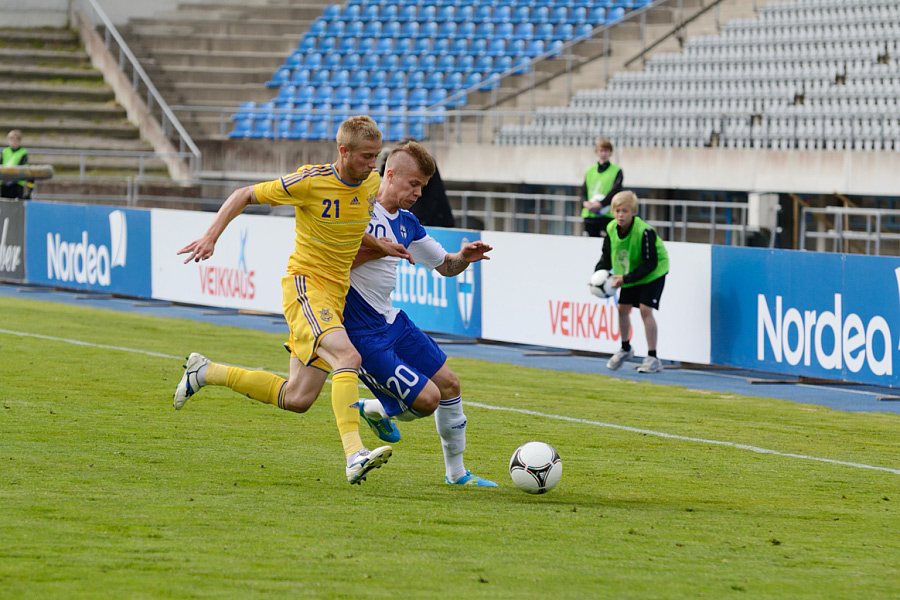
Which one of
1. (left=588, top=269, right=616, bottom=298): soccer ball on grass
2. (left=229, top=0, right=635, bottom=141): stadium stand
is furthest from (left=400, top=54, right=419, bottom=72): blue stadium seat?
(left=588, top=269, right=616, bottom=298): soccer ball on grass

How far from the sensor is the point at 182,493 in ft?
22.7

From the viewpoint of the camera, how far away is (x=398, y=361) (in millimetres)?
7352

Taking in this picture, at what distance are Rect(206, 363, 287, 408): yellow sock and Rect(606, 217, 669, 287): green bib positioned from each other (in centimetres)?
719

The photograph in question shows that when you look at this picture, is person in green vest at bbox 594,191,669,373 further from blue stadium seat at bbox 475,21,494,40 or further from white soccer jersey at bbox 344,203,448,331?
blue stadium seat at bbox 475,21,494,40

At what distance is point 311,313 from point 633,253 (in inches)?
296

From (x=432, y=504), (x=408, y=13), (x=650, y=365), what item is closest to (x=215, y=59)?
(x=408, y=13)

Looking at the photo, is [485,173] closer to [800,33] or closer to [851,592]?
[800,33]

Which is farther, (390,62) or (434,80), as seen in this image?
(390,62)

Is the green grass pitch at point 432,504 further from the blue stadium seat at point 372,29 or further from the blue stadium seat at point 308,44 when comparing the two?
the blue stadium seat at point 308,44

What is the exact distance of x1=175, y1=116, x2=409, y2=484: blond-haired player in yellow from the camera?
7105mm

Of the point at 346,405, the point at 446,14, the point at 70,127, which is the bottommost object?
the point at 346,405

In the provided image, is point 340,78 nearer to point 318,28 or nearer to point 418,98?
point 418,98

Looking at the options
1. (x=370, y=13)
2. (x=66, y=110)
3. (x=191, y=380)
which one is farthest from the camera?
(x=370, y=13)

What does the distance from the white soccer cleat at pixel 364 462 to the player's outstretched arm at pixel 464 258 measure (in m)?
1.27
